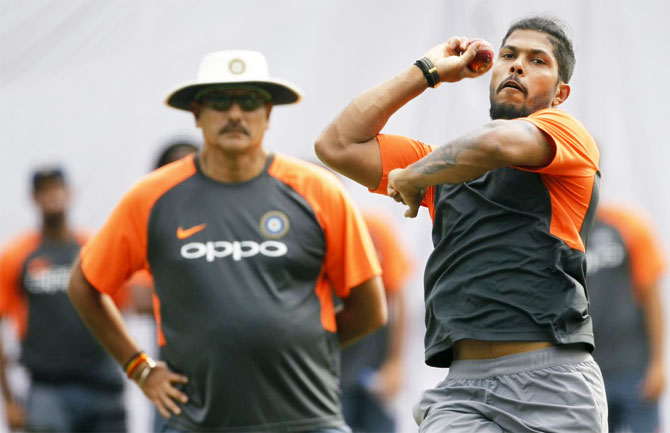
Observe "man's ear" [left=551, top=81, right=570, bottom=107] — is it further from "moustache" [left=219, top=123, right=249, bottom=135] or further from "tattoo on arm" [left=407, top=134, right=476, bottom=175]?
"moustache" [left=219, top=123, right=249, bottom=135]

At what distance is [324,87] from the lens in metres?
8.74

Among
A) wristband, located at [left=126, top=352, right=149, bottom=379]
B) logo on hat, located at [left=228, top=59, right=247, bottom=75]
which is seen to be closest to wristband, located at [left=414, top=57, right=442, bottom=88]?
logo on hat, located at [left=228, top=59, right=247, bottom=75]

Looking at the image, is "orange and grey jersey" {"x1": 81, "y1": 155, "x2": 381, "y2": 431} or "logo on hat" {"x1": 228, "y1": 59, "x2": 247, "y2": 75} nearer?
"orange and grey jersey" {"x1": 81, "y1": 155, "x2": 381, "y2": 431}

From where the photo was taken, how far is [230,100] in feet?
19.8

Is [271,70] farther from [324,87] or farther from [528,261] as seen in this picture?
[528,261]

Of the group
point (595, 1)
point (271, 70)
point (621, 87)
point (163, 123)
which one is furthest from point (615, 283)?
point (163, 123)

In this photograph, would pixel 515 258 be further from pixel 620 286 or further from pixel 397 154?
pixel 620 286

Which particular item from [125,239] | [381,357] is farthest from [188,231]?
[381,357]

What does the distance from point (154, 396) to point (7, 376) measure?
322 centimetres

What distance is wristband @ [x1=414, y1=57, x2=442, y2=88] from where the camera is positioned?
14.6ft

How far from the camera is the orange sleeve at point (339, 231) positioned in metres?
5.79

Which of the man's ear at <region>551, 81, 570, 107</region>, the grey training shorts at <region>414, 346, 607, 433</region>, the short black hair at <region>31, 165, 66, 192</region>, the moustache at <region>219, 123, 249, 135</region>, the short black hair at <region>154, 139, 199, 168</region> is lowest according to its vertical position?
the grey training shorts at <region>414, 346, 607, 433</region>

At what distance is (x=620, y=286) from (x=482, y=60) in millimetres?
4196

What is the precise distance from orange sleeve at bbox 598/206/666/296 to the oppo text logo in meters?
3.39
